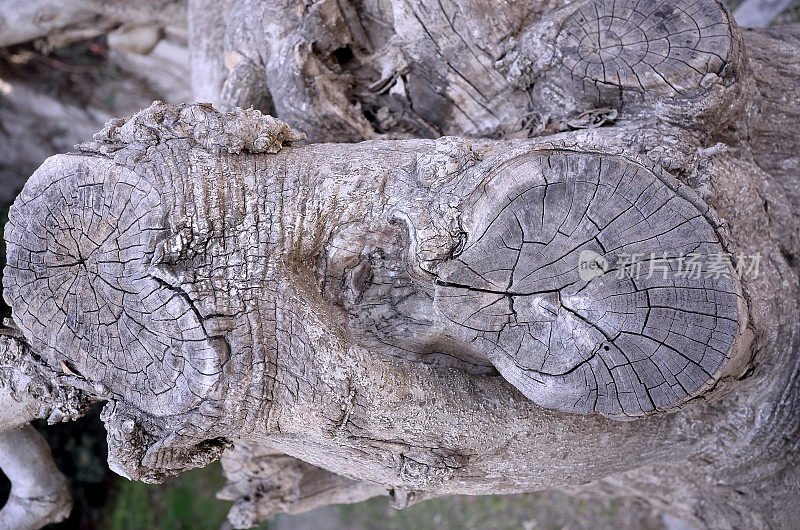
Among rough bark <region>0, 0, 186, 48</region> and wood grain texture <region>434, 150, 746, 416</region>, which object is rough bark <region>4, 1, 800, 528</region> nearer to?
wood grain texture <region>434, 150, 746, 416</region>

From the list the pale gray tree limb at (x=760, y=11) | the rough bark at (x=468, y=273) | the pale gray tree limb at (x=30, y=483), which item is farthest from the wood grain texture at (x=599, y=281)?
the pale gray tree limb at (x=760, y=11)

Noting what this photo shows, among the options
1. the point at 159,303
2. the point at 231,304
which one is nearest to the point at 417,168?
the point at 231,304

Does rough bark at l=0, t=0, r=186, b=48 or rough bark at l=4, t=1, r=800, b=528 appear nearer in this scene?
rough bark at l=4, t=1, r=800, b=528

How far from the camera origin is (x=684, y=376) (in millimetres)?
1484

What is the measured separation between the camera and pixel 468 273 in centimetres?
159

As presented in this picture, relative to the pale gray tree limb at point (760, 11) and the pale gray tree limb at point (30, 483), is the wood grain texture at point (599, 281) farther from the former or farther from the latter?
the pale gray tree limb at point (760, 11)

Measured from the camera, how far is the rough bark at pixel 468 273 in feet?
4.93

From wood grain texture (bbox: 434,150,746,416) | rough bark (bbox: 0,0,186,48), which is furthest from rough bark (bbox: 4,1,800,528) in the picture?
rough bark (bbox: 0,0,186,48)

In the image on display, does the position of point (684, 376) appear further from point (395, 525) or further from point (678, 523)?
point (395, 525)

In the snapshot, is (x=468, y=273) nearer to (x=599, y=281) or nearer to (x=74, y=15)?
(x=599, y=281)

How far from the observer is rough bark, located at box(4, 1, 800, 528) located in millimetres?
1504

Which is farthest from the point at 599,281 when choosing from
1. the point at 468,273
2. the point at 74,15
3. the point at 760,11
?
the point at 74,15

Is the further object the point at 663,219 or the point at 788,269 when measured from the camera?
the point at 788,269

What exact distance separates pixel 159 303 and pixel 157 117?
48 cm
